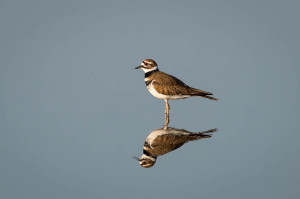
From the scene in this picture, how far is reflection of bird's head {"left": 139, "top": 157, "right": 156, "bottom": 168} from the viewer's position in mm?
11789

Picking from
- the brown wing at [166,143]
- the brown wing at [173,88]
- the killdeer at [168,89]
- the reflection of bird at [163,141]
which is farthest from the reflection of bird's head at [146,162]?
the brown wing at [173,88]

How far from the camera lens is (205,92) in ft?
53.2

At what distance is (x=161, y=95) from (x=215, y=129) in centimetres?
282

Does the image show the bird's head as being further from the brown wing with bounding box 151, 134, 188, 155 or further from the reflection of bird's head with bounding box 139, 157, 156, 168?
the reflection of bird's head with bounding box 139, 157, 156, 168

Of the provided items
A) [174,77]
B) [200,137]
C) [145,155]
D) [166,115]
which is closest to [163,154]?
[145,155]

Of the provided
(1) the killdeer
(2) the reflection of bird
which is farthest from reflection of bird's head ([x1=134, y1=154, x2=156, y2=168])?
(1) the killdeer

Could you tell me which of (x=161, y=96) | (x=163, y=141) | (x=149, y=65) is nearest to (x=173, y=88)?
(x=161, y=96)

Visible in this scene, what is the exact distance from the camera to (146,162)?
1188 centimetres

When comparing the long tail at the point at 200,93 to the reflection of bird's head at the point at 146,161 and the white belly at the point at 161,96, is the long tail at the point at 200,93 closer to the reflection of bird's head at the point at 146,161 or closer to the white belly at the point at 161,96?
the white belly at the point at 161,96

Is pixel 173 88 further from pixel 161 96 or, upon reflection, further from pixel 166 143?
pixel 166 143

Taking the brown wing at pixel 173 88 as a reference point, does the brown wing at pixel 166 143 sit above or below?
below

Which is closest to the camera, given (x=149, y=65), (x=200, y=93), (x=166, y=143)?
(x=166, y=143)

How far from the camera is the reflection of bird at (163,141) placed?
1212cm

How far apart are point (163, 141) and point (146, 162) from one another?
1.32 m
